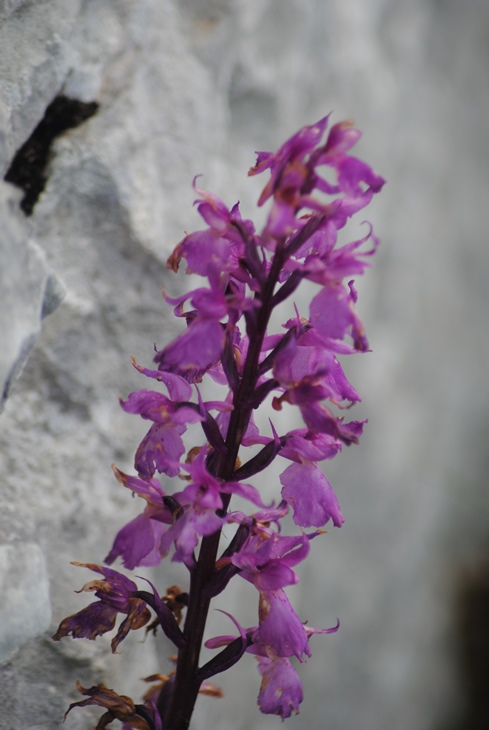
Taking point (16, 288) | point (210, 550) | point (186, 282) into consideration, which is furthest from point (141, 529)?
point (186, 282)

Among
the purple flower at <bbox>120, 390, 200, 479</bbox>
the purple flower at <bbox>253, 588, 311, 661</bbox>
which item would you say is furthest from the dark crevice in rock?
the purple flower at <bbox>253, 588, 311, 661</bbox>

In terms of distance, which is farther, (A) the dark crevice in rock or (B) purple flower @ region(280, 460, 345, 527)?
(A) the dark crevice in rock

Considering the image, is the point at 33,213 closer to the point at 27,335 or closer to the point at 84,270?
the point at 84,270

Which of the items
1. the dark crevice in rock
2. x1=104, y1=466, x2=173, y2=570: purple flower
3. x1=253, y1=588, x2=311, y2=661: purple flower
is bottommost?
x1=253, y1=588, x2=311, y2=661: purple flower

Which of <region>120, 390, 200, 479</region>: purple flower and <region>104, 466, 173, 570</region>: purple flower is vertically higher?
<region>120, 390, 200, 479</region>: purple flower

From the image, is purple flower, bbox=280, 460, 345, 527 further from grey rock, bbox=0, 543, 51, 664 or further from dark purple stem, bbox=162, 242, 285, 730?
grey rock, bbox=0, 543, 51, 664

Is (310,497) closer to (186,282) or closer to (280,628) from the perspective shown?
(280,628)
